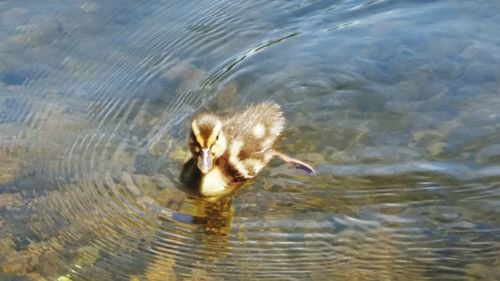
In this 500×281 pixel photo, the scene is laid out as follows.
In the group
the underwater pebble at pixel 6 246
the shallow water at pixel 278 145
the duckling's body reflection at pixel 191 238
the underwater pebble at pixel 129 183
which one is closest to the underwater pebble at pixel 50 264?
the shallow water at pixel 278 145

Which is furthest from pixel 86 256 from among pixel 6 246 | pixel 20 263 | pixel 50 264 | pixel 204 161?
pixel 204 161

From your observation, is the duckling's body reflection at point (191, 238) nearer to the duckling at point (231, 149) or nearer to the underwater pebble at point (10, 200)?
the duckling at point (231, 149)

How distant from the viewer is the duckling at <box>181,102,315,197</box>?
4254 millimetres

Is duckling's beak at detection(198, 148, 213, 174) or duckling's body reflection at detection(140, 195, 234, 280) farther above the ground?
duckling's beak at detection(198, 148, 213, 174)

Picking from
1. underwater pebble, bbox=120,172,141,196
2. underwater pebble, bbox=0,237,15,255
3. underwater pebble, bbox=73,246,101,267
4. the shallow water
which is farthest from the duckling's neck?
underwater pebble, bbox=0,237,15,255

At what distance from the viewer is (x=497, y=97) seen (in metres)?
4.63

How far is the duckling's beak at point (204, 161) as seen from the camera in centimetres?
422

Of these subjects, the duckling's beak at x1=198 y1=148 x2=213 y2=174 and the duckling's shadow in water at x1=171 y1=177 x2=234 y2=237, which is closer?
the duckling's shadow in water at x1=171 y1=177 x2=234 y2=237

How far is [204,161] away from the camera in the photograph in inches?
166

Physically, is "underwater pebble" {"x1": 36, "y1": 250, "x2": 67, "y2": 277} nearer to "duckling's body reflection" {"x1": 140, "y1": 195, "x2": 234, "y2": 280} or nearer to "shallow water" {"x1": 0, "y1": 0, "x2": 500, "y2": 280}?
"shallow water" {"x1": 0, "y1": 0, "x2": 500, "y2": 280}

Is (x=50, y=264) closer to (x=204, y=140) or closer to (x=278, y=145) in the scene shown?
(x=204, y=140)

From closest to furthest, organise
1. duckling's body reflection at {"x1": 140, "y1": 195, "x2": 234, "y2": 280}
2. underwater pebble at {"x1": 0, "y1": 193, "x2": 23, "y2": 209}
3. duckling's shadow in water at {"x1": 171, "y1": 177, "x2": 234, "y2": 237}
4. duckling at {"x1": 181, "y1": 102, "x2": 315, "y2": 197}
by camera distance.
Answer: duckling's body reflection at {"x1": 140, "y1": 195, "x2": 234, "y2": 280} < duckling's shadow in water at {"x1": 171, "y1": 177, "x2": 234, "y2": 237} < underwater pebble at {"x1": 0, "y1": 193, "x2": 23, "y2": 209} < duckling at {"x1": 181, "y1": 102, "x2": 315, "y2": 197}

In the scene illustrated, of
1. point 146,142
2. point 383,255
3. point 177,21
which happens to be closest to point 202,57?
point 177,21

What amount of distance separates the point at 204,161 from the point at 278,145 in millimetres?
552
